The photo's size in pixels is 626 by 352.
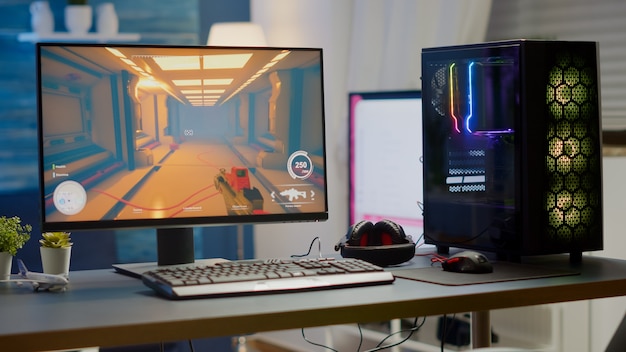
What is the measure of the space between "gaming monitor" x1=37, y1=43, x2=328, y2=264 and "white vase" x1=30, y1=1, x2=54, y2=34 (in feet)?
8.78

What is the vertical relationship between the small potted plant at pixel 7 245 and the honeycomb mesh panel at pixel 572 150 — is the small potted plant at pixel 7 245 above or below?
below

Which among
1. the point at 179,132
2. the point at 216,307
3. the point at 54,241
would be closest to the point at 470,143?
the point at 179,132

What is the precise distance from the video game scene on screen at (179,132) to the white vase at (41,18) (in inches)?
105

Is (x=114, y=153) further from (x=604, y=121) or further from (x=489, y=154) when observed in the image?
(x=604, y=121)

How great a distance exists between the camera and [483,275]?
162 centimetres

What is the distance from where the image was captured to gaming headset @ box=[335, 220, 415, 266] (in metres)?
1.75

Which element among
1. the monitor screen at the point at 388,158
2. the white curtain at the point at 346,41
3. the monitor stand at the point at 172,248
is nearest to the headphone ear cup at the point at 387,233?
the monitor stand at the point at 172,248

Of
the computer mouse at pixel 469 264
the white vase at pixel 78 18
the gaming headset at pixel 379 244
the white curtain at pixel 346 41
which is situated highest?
the white vase at pixel 78 18

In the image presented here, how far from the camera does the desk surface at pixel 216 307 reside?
1195 millimetres

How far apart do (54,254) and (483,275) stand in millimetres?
807

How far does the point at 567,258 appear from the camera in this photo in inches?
73.5

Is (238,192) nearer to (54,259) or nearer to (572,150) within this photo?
(54,259)

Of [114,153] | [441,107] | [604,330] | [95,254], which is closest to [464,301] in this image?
[441,107]

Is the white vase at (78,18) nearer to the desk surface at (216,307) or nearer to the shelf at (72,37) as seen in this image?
→ the shelf at (72,37)
